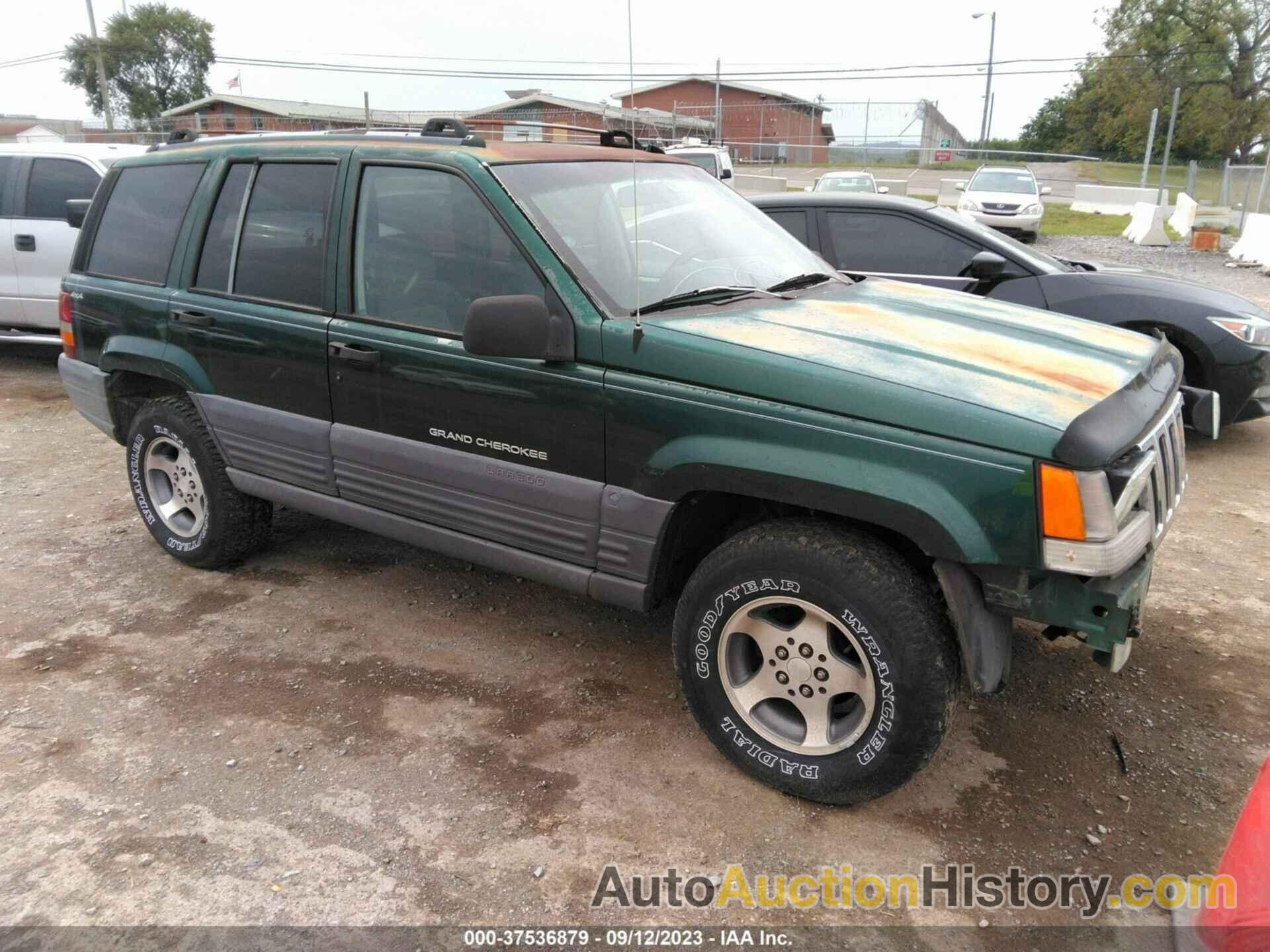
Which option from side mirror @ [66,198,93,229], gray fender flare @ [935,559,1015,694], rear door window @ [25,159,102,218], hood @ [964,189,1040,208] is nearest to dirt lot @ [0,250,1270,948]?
gray fender flare @ [935,559,1015,694]

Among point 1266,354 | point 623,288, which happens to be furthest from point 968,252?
point 623,288

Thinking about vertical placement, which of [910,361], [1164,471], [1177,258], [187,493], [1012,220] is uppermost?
[910,361]

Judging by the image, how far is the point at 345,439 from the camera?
382 centimetres

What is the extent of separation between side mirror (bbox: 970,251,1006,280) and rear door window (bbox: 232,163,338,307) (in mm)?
4171

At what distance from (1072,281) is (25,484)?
6.96 meters

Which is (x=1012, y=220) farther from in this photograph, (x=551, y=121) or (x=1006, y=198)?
(x=551, y=121)

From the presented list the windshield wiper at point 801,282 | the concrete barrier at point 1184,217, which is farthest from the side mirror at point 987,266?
the concrete barrier at point 1184,217

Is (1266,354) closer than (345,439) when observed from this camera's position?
No

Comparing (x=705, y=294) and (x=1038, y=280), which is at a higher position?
(x=705, y=294)

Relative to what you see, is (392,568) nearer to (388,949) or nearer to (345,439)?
(345,439)

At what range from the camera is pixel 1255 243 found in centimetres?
1639

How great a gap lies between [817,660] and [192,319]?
3120 mm

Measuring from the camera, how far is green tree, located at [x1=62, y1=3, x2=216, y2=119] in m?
56.8

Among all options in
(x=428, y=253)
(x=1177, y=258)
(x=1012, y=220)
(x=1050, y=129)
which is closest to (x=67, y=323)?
(x=428, y=253)
